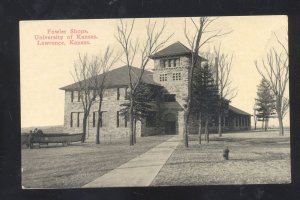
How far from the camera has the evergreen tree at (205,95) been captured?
10.1m

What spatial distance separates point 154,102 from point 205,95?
123 cm

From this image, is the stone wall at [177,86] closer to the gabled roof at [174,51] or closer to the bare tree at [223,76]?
the gabled roof at [174,51]

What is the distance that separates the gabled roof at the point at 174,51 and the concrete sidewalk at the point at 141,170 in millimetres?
1958

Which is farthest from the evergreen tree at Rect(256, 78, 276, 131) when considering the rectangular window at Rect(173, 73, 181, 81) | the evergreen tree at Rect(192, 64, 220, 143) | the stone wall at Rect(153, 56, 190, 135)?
the rectangular window at Rect(173, 73, 181, 81)

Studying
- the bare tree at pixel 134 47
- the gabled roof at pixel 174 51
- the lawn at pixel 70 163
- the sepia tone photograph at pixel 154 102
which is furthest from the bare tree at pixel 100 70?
the gabled roof at pixel 174 51

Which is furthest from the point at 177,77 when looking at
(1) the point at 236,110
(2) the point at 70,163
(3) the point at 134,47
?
(2) the point at 70,163

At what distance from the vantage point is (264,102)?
33.0ft

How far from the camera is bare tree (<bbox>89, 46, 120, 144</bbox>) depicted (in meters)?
9.63

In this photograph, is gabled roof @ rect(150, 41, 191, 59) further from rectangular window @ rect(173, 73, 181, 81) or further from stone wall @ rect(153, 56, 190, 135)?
rectangular window @ rect(173, 73, 181, 81)

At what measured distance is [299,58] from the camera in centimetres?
944

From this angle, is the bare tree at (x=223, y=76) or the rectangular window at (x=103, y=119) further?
the rectangular window at (x=103, y=119)

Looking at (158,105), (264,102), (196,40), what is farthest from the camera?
(158,105)

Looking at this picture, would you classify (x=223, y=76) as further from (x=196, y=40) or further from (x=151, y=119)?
(x=151, y=119)
